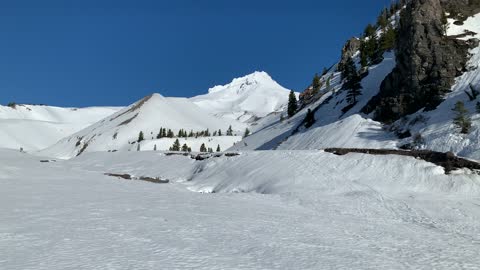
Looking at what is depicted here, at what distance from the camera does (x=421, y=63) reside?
6203 centimetres

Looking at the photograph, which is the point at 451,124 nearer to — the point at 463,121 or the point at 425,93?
the point at 463,121

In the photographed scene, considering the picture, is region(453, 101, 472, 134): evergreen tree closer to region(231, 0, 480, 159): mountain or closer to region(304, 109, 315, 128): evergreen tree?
region(231, 0, 480, 159): mountain

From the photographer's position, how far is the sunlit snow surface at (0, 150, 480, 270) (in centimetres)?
1470

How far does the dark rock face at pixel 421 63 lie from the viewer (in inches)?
2322

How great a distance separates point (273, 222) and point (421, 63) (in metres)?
48.1

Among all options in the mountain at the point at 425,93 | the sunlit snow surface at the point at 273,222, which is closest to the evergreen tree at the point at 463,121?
the mountain at the point at 425,93

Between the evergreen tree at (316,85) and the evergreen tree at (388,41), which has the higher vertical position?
the evergreen tree at (388,41)

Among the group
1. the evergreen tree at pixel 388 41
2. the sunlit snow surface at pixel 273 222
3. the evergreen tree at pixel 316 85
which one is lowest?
the sunlit snow surface at pixel 273 222

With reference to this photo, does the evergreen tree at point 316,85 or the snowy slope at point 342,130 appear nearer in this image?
the snowy slope at point 342,130

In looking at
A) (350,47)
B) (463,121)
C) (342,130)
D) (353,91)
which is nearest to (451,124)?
(463,121)

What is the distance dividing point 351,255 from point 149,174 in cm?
4862

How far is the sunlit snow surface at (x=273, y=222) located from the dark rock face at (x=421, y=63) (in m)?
22.0

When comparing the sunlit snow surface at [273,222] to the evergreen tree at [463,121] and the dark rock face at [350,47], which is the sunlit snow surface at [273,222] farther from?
the dark rock face at [350,47]

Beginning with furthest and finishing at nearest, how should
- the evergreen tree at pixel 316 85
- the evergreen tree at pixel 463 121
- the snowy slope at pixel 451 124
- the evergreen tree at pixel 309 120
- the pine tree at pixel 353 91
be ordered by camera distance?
the evergreen tree at pixel 316 85 < the evergreen tree at pixel 309 120 < the pine tree at pixel 353 91 < the evergreen tree at pixel 463 121 < the snowy slope at pixel 451 124
